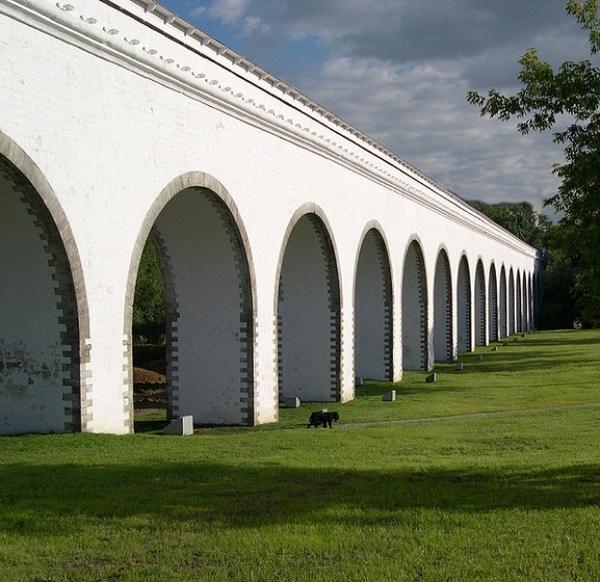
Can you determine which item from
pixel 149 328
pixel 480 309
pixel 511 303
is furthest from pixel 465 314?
pixel 511 303

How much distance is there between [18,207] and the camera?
989cm

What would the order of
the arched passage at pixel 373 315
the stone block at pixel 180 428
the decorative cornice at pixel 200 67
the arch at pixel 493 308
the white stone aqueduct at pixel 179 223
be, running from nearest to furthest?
the white stone aqueduct at pixel 179 223
the decorative cornice at pixel 200 67
the stone block at pixel 180 428
the arched passage at pixel 373 315
the arch at pixel 493 308

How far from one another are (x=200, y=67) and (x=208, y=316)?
14.9 feet

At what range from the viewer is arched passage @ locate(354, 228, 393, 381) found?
2383cm

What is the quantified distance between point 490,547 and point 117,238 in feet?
23.6

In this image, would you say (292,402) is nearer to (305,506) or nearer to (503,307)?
(305,506)

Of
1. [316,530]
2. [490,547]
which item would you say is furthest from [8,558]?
[490,547]

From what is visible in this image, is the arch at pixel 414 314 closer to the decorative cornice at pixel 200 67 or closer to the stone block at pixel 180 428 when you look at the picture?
the decorative cornice at pixel 200 67

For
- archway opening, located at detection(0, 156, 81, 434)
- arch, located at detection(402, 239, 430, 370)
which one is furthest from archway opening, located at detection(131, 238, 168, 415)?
archway opening, located at detection(0, 156, 81, 434)

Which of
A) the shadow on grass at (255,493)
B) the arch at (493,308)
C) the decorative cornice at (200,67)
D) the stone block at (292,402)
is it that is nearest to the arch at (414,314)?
the decorative cornice at (200,67)

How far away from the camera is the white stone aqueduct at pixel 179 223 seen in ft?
32.9

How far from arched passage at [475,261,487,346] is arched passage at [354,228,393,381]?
1880cm

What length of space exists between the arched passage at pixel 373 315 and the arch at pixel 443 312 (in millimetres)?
8969

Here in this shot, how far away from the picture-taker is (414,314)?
28.0 metres
